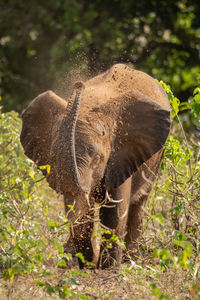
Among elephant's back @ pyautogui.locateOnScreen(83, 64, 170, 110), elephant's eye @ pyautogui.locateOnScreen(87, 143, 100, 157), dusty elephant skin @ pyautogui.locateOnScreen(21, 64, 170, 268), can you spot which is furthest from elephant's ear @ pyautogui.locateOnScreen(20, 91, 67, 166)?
elephant's eye @ pyautogui.locateOnScreen(87, 143, 100, 157)

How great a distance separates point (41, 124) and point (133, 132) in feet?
2.91

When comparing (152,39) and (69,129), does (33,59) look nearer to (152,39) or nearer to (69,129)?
(152,39)

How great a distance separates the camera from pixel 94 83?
6230 mm

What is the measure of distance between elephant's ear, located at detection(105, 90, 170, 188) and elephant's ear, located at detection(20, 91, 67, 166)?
530 millimetres

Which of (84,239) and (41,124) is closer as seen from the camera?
(84,239)

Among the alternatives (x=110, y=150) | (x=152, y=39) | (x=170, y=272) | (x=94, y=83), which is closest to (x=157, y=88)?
(x=94, y=83)

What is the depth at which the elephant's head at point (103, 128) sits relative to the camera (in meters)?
5.05

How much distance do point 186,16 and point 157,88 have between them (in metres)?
7.59

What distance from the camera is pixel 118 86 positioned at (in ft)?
19.8

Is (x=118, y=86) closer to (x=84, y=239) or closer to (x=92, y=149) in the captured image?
(x=92, y=149)

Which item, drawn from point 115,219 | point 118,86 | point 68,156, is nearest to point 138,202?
point 115,219

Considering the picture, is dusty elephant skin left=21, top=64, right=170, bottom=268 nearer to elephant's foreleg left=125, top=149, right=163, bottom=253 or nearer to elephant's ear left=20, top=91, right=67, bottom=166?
elephant's ear left=20, top=91, right=67, bottom=166

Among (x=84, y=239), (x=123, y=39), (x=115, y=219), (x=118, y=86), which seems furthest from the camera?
(x=123, y=39)

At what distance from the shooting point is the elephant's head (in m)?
5.05
